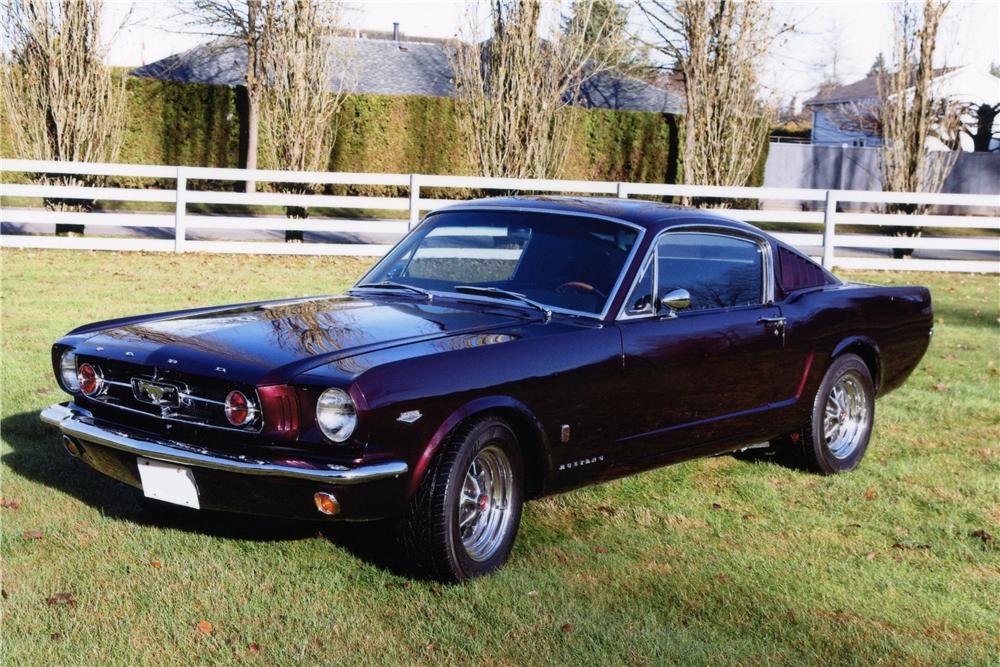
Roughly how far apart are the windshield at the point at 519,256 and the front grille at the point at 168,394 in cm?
158

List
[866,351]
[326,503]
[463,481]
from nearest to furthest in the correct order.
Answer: [326,503] → [463,481] → [866,351]

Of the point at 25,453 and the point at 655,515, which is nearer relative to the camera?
the point at 655,515

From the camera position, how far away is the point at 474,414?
4.65 metres

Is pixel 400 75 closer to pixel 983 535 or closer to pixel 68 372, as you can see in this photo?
pixel 68 372

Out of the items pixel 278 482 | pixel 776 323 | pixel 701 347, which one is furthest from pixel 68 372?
pixel 776 323

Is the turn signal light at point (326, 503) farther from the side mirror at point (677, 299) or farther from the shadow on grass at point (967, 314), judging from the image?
the shadow on grass at point (967, 314)

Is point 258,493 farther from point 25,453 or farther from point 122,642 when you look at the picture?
point 25,453

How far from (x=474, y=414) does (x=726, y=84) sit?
18.6 metres

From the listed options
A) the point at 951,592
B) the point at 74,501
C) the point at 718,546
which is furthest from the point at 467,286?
the point at 951,592

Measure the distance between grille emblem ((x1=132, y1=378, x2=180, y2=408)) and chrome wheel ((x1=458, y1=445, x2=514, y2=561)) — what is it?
1.25 m

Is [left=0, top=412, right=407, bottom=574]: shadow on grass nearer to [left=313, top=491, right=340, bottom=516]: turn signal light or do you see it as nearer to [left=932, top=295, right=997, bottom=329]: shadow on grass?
[left=313, top=491, right=340, bottom=516]: turn signal light

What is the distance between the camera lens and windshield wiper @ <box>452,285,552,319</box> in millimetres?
5461

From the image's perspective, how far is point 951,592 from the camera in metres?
4.91

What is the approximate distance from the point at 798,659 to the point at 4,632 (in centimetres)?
288
